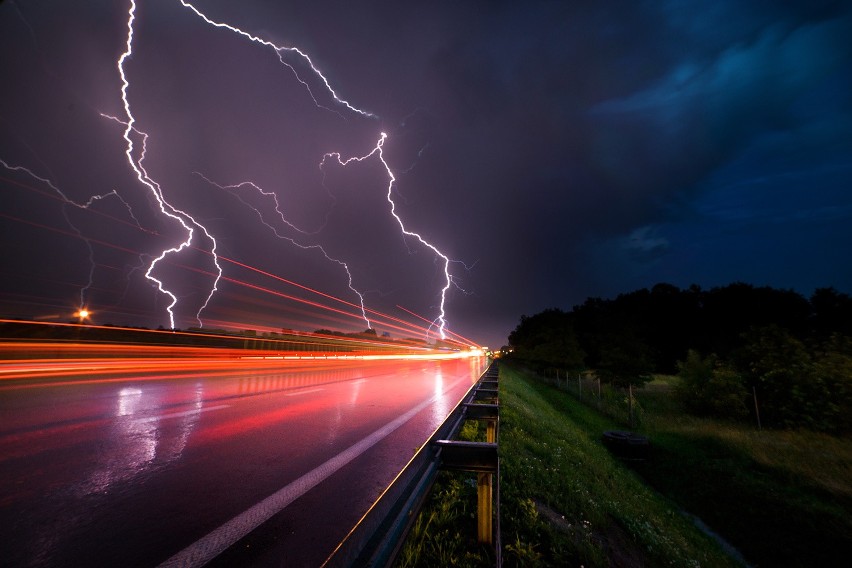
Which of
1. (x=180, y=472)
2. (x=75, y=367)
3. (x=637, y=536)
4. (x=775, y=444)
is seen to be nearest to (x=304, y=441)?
(x=180, y=472)

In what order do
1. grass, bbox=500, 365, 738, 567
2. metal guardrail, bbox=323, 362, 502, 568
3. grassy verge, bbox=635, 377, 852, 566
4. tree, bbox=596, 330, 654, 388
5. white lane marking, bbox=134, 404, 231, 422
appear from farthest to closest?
tree, bbox=596, 330, 654, 388 → grassy verge, bbox=635, 377, 852, 566 → white lane marking, bbox=134, 404, 231, 422 → grass, bbox=500, 365, 738, 567 → metal guardrail, bbox=323, 362, 502, 568

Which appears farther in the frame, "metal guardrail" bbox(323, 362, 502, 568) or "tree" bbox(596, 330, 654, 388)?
"tree" bbox(596, 330, 654, 388)

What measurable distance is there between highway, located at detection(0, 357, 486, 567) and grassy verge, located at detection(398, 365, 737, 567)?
0.68 m

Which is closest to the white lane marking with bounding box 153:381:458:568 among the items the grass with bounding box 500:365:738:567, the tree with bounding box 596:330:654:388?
the grass with bounding box 500:365:738:567

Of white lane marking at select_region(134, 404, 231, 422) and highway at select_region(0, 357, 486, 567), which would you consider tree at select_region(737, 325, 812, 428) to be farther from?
white lane marking at select_region(134, 404, 231, 422)

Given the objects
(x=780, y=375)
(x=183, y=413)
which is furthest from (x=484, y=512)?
(x=780, y=375)

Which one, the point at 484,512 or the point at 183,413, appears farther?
the point at 183,413

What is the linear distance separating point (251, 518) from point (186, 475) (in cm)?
138

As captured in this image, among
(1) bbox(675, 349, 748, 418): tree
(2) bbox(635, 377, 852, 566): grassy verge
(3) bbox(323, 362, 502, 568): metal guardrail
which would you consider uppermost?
(1) bbox(675, 349, 748, 418): tree

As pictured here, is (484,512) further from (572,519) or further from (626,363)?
(626,363)

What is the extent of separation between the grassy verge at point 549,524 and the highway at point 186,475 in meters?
0.68

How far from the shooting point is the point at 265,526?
9.05 ft

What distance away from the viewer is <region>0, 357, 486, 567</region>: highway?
2449 mm

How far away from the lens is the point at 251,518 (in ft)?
9.41
